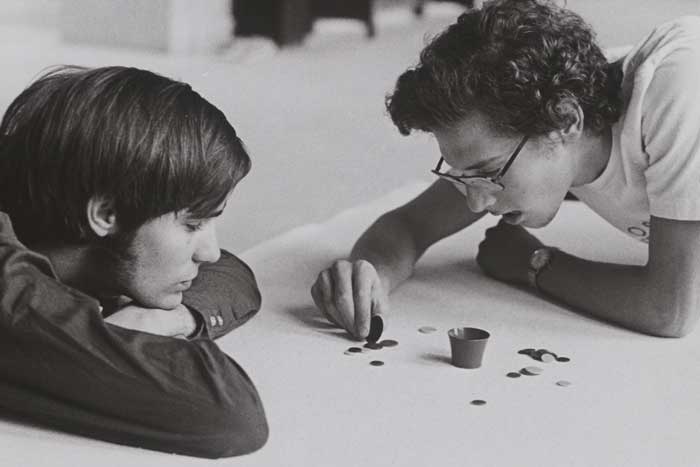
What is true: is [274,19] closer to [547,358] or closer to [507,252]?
[507,252]

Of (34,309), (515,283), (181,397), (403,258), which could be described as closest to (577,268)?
(515,283)

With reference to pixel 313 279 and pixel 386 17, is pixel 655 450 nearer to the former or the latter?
pixel 313 279

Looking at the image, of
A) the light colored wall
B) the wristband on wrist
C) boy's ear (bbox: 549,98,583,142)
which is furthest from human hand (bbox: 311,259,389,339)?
the light colored wall

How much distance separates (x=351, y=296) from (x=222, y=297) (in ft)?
0.90

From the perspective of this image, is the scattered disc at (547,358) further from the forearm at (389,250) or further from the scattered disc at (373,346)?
the forearm at (389,250)

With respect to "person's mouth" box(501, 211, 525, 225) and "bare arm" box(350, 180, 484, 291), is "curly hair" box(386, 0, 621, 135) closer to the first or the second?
"person's mouth" box(501, 211, 525, 225)

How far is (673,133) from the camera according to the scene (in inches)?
83.4

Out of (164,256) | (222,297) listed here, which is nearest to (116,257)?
(164,256)

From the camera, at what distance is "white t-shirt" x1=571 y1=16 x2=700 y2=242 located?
83.0 inches

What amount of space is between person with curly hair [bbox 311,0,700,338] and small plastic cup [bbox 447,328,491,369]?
0.21 meters

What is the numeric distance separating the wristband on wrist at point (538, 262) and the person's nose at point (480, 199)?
0.32 meters

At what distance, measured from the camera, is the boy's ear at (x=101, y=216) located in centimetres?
182

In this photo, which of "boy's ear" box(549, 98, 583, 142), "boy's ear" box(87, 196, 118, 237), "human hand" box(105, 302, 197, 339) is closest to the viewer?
"boy's ear" box(87, 196, 118, 237)

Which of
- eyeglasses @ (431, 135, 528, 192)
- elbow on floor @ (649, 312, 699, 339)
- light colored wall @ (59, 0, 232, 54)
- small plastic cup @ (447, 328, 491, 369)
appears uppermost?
eyeglasses @ (431, 135, 528, 192)
